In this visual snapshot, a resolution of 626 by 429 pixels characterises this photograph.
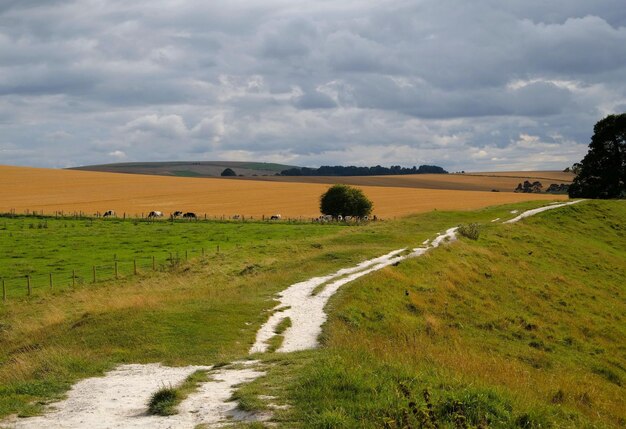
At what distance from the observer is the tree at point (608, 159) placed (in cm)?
9394

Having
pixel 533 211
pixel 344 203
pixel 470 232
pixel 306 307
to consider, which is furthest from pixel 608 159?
pixel 306 307

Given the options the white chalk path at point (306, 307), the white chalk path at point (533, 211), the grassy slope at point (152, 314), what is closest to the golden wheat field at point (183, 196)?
the white chalk path at point (533, 211)

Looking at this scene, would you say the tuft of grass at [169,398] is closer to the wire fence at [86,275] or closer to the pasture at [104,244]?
the wire fence at [86,275]

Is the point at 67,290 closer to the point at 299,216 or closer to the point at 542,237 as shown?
the point at 542,237

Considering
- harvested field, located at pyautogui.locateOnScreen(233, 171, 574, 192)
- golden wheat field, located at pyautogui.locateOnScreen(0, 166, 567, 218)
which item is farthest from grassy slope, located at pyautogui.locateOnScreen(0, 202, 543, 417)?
harvested field, located at pyautogui.locateOnScreen(233, 171, 574, 192)

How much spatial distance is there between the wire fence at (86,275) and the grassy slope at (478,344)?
15.9 metres

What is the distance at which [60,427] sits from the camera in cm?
1202

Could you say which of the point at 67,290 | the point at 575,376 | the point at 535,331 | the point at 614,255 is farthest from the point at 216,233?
the point at 575,376

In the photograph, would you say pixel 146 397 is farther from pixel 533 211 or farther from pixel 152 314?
pixel 533 211

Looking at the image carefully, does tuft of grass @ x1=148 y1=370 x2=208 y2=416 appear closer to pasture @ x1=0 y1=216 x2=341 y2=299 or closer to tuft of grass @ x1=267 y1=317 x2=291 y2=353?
tuft of grass @ x1=267 y1=317 x2=291 y2=353

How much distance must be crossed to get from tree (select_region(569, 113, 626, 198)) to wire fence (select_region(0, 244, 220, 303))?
67482mm

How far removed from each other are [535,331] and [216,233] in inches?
1514

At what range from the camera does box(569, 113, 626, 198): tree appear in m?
93.9

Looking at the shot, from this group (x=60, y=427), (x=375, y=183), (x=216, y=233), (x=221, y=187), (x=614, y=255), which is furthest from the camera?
(x=375, y=183)
